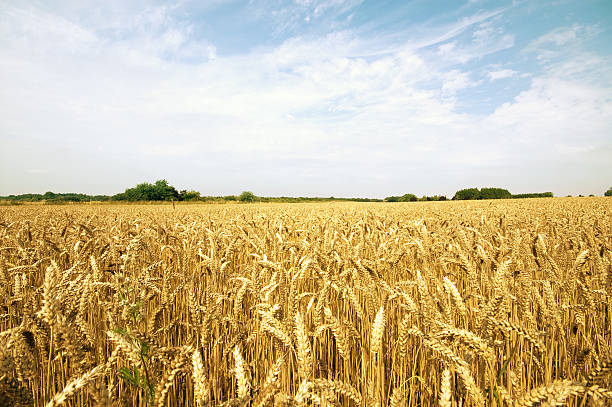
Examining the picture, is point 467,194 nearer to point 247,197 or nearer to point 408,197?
point 408,197

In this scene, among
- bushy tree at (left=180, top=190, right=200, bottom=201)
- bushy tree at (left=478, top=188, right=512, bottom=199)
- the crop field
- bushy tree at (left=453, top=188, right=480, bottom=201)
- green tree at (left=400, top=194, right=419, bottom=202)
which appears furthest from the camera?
green tree at (left=400, top=194, right=419, bottom=202)

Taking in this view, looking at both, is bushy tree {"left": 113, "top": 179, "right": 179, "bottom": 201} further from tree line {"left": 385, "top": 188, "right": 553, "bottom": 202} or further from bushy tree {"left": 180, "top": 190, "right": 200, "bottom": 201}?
tree line {"left": 385, "top": 188, "right": 553, "bottom": 202}

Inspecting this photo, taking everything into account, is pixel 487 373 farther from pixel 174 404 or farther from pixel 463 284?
pixel 463 284

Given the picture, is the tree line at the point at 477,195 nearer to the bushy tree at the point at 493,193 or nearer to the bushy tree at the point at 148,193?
the bushy tree at the point at 493,193

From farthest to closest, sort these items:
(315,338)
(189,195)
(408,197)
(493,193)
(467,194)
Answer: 1. (408,197)
2. (467,194)
3. (493,193)
4. (189,195)
5. (315,338)

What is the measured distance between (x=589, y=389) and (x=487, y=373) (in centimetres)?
99

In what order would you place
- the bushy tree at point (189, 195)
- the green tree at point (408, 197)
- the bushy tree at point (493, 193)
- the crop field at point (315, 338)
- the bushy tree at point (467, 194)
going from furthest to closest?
the green tree at point (408, 197), the bushy tree at point (467, 194), the bushy tree at point (493, 193), the bushy tree at point (189, 195), the crop field at point (315, 338)

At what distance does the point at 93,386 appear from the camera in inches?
38.3

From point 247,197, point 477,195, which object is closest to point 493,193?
point 477,195

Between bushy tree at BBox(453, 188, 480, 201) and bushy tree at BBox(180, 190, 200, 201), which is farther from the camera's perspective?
bushy tree at BBox(453, 188, 480, 201)

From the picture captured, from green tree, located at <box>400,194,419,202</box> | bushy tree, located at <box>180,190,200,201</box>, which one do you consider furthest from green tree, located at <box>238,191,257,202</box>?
green tree, located at <box>400,194,419,202</box>

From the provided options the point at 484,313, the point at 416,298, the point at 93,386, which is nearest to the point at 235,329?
the point at 93,386

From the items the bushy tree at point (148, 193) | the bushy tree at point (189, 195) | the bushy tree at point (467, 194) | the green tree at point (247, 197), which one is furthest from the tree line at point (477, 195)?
the bushy tree at point (148, 193)

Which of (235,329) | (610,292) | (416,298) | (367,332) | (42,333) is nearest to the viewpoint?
(42,333)
